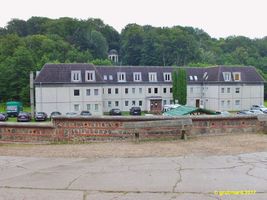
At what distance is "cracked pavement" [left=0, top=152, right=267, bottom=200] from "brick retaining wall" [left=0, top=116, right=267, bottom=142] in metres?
2.99

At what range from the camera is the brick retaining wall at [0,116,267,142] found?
12.4 metres

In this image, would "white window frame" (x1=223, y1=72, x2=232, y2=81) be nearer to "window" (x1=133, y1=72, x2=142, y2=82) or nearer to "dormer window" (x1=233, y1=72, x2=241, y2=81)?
"dormer window" (x1=233, y1=72, x2=241, y2=81)

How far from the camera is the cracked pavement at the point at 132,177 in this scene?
6270 millimetres

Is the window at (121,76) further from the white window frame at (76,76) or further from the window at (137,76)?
the white window frame at (76,76)

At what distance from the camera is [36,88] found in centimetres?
4731

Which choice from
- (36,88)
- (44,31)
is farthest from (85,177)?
(44,31)

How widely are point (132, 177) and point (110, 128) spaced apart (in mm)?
5296

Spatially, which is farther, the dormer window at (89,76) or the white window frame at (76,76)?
the dormer window at (89,76)

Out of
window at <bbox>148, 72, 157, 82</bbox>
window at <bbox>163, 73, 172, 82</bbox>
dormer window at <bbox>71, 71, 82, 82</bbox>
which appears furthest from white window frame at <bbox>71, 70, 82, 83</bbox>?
window at <bbox>163, 73, 172, 82</bbox>

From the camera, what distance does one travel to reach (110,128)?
1259 cm

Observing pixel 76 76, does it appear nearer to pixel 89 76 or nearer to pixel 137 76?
pixel 89 76

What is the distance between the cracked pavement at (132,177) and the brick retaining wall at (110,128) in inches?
118

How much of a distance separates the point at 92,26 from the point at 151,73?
68.9m

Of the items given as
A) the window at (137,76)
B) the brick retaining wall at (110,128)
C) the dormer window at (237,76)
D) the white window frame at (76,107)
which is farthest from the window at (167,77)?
the brick retaining wall at (110,128)
